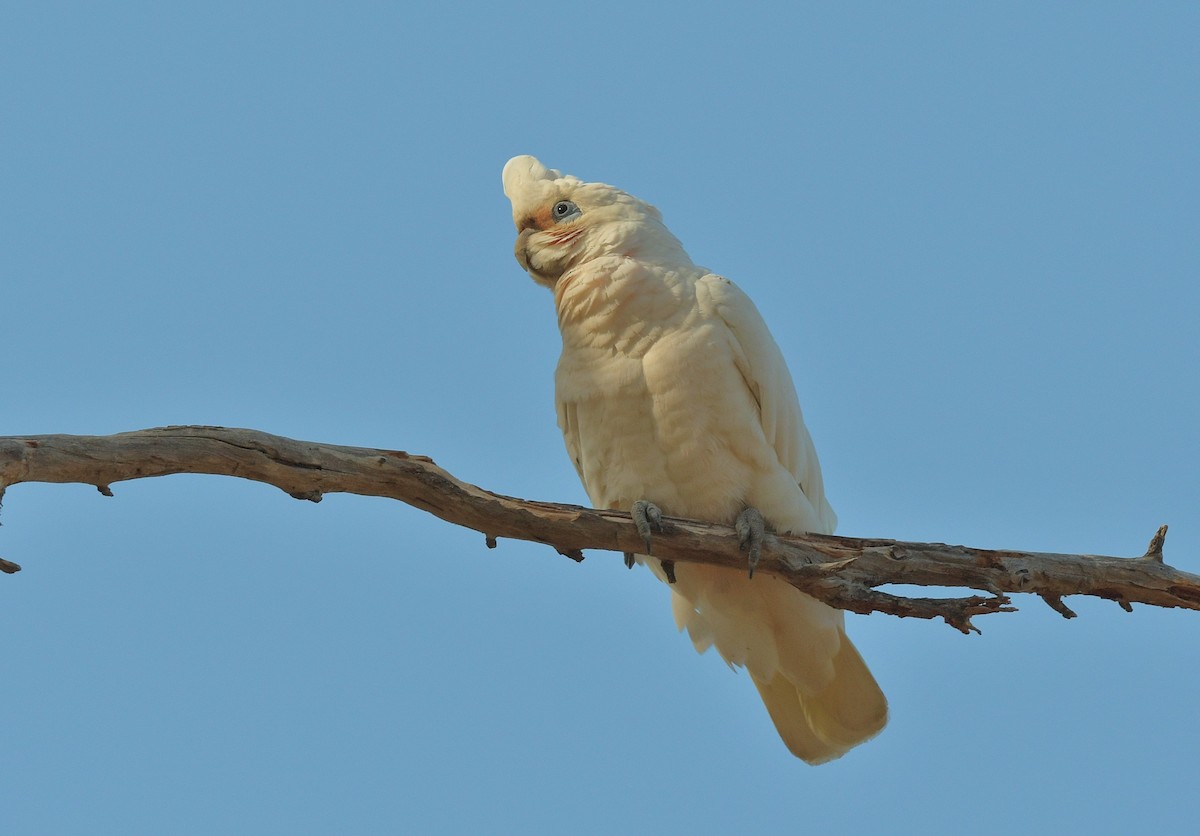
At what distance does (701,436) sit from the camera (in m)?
4.68

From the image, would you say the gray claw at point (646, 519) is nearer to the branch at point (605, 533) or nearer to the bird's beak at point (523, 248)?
the branch at point (605, 533)

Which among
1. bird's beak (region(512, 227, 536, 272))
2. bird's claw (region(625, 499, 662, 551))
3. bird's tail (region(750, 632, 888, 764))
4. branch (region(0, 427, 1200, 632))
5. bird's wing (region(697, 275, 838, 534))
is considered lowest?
bird's tail (region(750, 632, 888, 764))

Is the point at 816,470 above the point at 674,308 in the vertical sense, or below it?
below

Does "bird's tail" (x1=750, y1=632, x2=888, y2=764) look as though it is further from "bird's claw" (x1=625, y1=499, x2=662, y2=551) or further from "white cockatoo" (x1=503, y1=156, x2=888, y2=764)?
"bird's claw" (x1=625, y1=499, x2=662, y2=551)

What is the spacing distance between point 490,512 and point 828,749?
2154mm

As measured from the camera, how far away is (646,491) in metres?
4.74

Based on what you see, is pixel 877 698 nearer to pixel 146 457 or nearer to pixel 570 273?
pixel 570 273

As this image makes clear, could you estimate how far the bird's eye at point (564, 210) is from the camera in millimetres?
5410

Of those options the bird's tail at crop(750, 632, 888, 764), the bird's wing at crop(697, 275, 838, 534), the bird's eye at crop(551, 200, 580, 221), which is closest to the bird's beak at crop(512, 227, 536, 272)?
the bird's eye at crop(551, 200, 580, 221)

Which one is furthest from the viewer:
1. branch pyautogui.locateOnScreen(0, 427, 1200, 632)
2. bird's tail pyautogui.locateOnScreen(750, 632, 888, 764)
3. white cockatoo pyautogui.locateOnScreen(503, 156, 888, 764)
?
bird's tail pyautogui.locateOnScreen(750, 632, 888, 764)

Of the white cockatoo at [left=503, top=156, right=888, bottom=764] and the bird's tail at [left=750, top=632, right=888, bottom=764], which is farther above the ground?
the white cockatoo at [left=503, top=156, right=888, bottom=764]

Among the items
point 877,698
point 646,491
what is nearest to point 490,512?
point 646,491

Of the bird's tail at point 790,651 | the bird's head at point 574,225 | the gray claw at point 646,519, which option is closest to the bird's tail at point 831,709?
the bird's tail at point 790,651

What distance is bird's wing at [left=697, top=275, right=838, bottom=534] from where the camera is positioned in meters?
4.85
